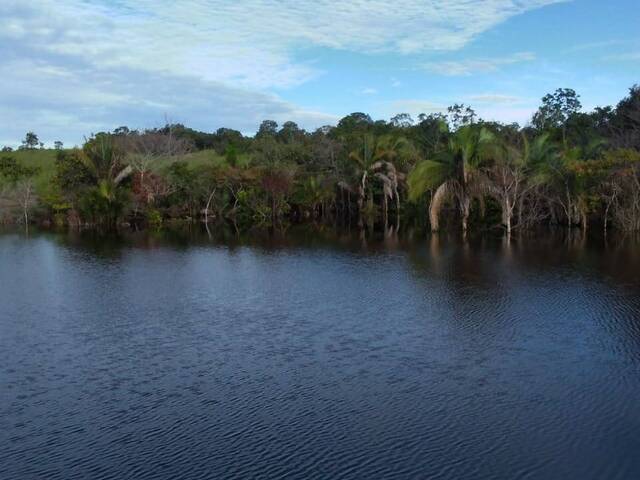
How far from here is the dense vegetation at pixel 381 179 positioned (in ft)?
141

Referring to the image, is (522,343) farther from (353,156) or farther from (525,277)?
(353,156)

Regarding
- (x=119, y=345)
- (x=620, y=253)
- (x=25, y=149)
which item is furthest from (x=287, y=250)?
(x=25, y=149)

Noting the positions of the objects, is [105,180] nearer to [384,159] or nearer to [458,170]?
[384,159]

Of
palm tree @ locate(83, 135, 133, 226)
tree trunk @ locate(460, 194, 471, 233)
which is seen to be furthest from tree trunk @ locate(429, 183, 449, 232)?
palm tree @ locate(83, 135, 133, 226)

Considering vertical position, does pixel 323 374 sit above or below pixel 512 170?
below

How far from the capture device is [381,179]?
57.7 metres

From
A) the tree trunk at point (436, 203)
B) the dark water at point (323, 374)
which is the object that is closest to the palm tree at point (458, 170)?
the tree trunk at point (436, 203)

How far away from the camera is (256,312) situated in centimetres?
2048

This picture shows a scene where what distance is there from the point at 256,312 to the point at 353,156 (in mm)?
36526

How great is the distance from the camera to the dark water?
420 inches

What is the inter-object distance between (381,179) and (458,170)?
13.8m

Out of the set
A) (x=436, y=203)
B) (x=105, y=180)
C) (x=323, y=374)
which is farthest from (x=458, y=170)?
(x=323, y=374)

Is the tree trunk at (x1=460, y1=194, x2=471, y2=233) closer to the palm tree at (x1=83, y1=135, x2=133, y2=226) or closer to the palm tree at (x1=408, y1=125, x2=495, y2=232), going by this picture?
the palm tree at (x1=408, y1=125, x2=495, y2=232)

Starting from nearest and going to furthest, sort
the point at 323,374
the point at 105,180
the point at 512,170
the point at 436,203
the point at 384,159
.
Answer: the point at 323,374 → the point at 512,170 → the point at 436,203 → the point at 105,180 → the point at 384,159
